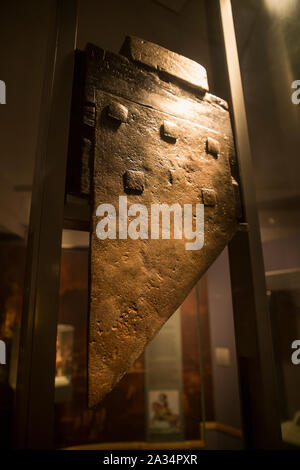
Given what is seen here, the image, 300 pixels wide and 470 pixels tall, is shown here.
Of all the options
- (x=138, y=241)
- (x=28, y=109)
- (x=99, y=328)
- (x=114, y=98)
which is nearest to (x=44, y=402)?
(x=99, y=328)

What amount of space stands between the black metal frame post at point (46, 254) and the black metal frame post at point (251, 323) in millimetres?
673

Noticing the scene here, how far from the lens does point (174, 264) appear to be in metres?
0.96

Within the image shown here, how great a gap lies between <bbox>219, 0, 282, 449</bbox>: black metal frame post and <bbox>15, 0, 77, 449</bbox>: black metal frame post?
0.67 metres

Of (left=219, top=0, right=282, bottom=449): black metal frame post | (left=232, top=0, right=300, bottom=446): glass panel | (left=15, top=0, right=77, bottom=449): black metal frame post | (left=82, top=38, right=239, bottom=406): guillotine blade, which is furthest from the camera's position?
(left=232, top=0, right=300, bottom=446): glass panel

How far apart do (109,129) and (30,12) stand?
116cm

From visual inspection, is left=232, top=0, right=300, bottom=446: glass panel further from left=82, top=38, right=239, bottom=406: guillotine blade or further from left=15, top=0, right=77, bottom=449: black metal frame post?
left=15, top=0, right=77, bottom=449: black metal frame post

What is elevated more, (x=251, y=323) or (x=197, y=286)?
(x=197, y=286)

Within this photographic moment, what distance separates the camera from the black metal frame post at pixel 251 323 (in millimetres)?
986

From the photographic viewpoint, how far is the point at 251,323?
1.07 metres

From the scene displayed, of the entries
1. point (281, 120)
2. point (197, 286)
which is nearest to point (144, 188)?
point (281, 120)

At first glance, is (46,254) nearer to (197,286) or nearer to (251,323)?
(251,323)

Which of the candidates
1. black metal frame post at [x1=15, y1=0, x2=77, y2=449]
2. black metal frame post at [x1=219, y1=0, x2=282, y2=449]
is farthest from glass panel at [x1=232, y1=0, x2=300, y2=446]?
black metal frame post at [x1=15, y1=0, x2=77, y2=449]

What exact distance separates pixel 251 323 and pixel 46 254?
749 mm

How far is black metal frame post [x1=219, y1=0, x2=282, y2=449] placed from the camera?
0.99 m
